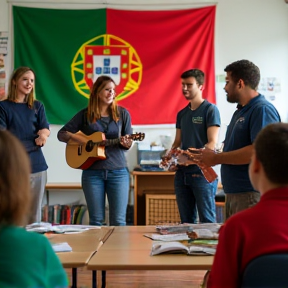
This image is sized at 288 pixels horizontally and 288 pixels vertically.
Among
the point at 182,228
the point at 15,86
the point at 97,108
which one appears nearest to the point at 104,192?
the point at 97,108

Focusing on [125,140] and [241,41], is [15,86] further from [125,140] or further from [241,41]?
[241,41]

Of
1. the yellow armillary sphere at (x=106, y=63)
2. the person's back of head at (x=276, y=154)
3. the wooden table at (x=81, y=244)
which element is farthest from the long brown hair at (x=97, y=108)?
the person's back of head at (x=276, y=154)

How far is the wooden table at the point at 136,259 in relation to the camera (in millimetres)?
1864

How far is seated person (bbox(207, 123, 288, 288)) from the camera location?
1.40 meters

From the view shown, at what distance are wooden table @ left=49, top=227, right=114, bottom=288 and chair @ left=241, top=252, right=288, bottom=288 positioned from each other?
0.76m

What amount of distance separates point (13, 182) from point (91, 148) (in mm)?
2615

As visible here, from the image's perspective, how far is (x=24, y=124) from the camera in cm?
377

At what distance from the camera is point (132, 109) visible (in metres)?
5.59

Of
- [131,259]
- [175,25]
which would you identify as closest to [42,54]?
[175,25]

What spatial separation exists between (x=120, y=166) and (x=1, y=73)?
2480mm

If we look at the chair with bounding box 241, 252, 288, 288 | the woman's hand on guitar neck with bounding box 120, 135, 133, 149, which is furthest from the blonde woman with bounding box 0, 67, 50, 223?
the chair with bounding box 241, 252, 288, 288

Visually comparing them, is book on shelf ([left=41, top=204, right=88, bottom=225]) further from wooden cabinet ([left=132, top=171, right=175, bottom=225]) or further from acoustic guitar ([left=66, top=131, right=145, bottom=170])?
acoustic guitar ([left=66, top=131, right=145, bottom=170])

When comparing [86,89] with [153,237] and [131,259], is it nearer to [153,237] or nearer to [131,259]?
[153,237]

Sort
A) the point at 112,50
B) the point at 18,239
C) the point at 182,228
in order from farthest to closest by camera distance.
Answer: the point at 112,50 < the point at 182,228 < the point at 18,239
